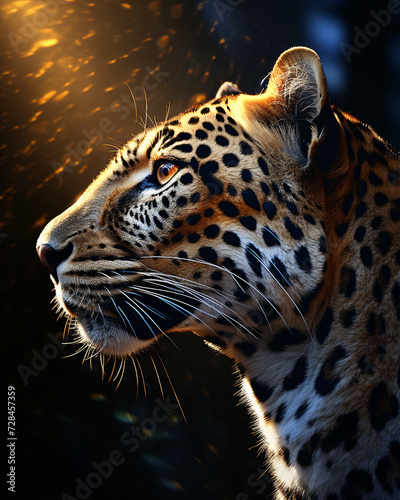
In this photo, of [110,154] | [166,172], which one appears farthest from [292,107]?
[110,154]

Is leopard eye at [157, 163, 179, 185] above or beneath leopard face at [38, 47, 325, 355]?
above

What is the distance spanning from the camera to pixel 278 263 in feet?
4.22

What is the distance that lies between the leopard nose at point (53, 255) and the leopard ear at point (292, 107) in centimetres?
59

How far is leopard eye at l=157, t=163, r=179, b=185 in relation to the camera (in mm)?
1396

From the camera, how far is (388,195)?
1.29m

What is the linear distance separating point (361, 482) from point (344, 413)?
0.15 metres

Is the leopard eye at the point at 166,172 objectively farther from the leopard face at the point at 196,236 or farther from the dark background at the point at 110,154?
the dark background at the point at 110,154

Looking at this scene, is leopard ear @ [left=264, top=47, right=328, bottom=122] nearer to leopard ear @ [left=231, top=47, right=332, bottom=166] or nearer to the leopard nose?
leopard ear @ [left=231, top=47, right=332, bottom=166]

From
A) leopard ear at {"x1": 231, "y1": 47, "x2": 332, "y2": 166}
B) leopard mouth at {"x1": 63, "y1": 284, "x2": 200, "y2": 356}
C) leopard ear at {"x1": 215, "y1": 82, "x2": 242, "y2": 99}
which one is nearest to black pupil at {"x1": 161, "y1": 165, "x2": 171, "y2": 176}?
leopard ear at {"x1": 231, "y1": 47, "x2": 332, "y2": 166}

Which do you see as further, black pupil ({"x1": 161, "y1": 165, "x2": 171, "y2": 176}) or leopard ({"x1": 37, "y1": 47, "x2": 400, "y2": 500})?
black pupil ({"x1": 161, "y1": 165, "x2": 171, "y2": 176})

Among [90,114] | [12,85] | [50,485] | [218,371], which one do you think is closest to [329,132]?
[218,371]

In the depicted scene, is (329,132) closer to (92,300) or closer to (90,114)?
(92,300)

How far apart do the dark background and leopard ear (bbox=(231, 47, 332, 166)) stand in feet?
1.30

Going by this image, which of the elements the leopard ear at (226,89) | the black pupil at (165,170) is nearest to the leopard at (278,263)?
the black pupil at (165,170)
